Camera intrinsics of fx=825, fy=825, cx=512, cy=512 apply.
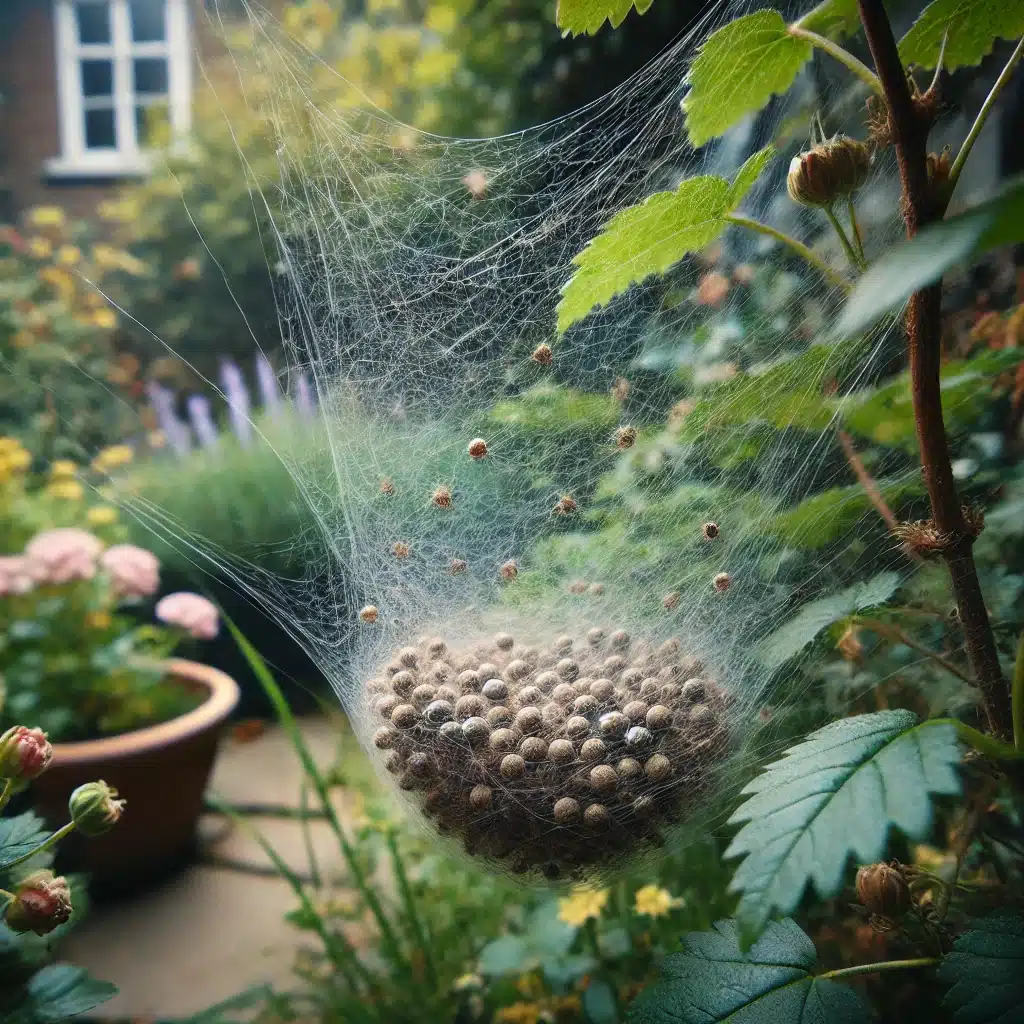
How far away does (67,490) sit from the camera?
2016mm

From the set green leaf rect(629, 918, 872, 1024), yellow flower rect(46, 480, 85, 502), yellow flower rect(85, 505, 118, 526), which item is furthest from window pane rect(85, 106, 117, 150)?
green leaf rect(629, 918, 872, 1024)

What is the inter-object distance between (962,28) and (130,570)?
1644 millimetres

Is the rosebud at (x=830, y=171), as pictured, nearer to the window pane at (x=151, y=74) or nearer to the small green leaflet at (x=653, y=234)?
the small green leaflet at (x=653, y=234)

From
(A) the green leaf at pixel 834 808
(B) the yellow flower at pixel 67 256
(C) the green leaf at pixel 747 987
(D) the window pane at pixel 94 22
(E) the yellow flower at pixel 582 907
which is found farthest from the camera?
(D) the window pane at pixel 94 22

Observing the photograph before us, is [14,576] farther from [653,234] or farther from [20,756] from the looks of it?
[653,234]

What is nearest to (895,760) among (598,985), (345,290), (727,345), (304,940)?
(727,345)

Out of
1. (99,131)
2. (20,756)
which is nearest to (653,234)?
(20,756)

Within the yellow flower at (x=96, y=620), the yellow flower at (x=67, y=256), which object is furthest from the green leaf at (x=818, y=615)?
the yellow flower at (x=67, y=256)

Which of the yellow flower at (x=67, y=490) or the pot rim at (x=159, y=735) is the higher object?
the yellow flower at (x=67, y=490)

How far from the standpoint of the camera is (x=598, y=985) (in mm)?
1043

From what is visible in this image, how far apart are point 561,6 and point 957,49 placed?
0.31 metres

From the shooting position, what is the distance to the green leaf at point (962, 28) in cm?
60

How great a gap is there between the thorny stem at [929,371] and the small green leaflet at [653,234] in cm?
11

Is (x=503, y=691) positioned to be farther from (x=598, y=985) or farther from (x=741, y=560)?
(x=598, y=985)
